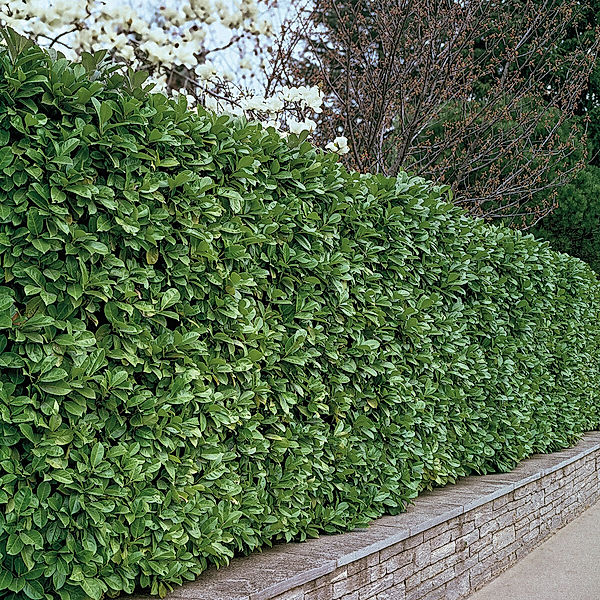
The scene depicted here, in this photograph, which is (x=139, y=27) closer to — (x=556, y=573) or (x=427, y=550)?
(x=427, y=550)

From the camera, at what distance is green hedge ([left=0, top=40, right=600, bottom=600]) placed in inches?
106

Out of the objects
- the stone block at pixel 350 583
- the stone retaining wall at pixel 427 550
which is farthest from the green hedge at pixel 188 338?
the stone block at pixel 350 583

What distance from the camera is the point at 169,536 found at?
10.0 feet

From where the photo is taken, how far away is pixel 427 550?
4.41 m

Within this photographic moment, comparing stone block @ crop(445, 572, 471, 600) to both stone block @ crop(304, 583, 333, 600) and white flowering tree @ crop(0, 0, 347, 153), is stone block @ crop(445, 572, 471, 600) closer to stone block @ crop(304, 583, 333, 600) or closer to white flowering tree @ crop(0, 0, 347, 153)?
stone block @ crop(304, 583, 333, 600)

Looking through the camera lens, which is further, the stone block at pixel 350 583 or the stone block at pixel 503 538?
the stone block at pixel 503 538

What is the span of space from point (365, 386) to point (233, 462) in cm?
124

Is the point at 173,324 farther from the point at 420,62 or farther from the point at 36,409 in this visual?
the point at 420,62

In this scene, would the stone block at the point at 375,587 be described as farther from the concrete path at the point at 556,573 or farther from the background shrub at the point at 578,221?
the background shrub at the point at 578,221

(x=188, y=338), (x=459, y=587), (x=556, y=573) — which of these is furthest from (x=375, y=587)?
(x=556, y=573)

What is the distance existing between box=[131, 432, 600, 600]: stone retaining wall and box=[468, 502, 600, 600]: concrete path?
0.09m

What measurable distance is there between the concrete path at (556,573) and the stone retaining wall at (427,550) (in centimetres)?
9

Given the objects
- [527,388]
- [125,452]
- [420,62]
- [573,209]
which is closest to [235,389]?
[125,452]

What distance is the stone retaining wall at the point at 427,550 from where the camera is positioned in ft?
10.8
